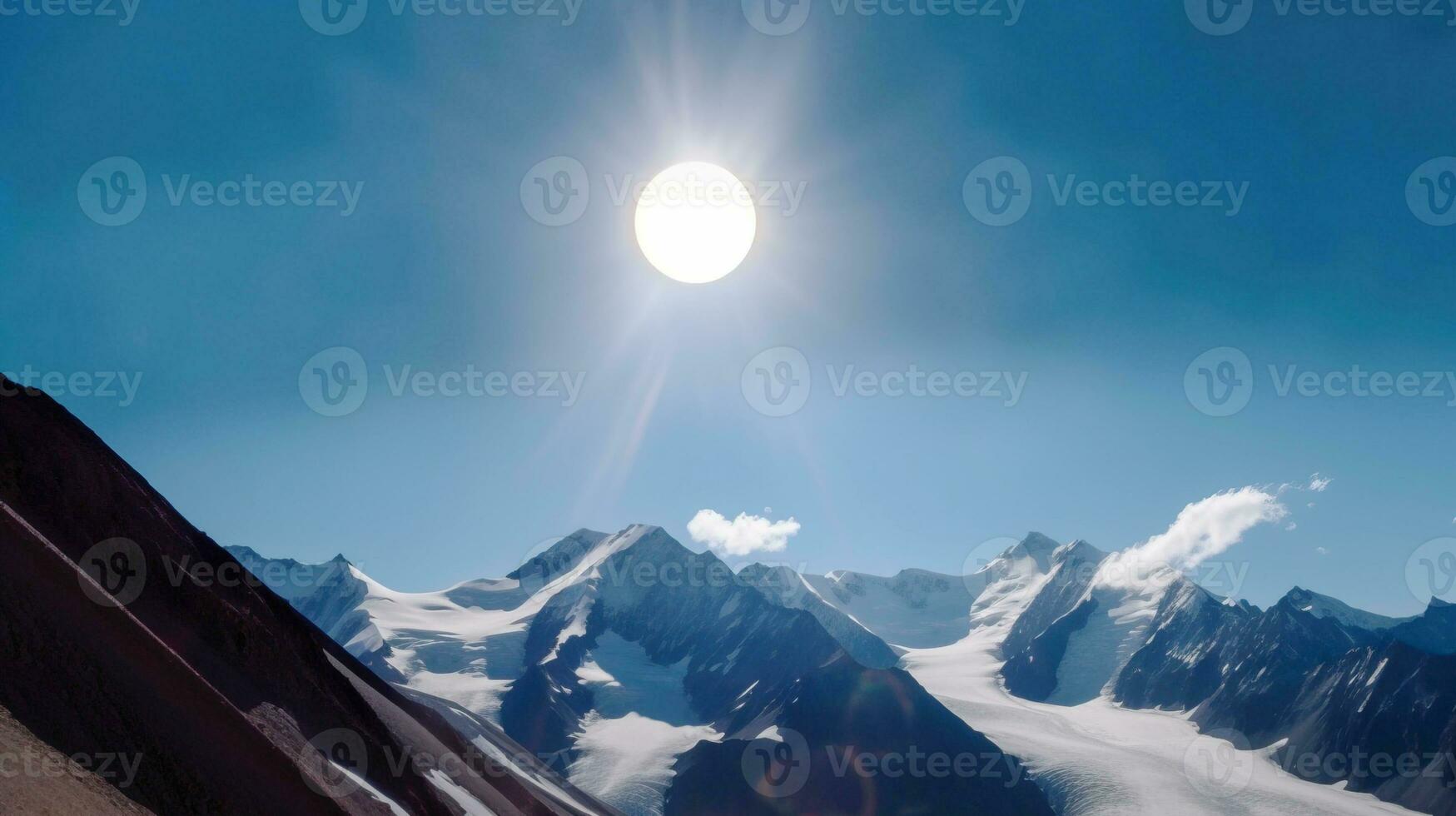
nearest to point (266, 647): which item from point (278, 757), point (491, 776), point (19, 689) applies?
point (278, 757)

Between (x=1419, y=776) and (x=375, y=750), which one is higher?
(x=1419, y=776)

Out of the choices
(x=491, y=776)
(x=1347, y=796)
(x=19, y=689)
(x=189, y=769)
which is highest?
(x=1347, y=796)

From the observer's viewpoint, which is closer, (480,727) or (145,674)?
(145,674)

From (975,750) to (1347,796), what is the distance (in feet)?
237

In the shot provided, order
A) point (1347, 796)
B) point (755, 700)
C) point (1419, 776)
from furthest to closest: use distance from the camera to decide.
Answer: point (755, 700) → point (1347, 796) → point (1419, 776)

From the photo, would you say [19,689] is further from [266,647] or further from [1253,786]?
[1253,786]

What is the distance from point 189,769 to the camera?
18875mm

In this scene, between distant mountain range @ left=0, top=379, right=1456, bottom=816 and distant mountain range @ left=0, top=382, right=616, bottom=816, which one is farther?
distant mountain range @ left=0, top=379, right=1456, bottom=816

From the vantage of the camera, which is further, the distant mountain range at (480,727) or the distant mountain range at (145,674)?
the distant mountain range at (480,727)

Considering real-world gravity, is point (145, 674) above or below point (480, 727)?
above

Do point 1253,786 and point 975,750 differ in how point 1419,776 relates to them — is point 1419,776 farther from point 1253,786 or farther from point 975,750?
point 975,750

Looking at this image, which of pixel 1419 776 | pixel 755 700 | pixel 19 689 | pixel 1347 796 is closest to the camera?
pixel 19 689

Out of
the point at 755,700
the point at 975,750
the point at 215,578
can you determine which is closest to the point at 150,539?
the point at 215,578

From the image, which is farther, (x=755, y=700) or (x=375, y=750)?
(x=755, y=700)
